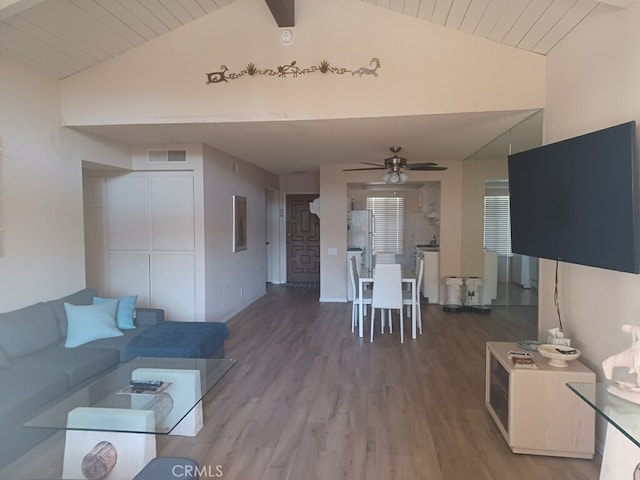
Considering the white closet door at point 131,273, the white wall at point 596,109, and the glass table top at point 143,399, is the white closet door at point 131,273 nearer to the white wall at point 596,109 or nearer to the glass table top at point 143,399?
the glass table top at point 143,399

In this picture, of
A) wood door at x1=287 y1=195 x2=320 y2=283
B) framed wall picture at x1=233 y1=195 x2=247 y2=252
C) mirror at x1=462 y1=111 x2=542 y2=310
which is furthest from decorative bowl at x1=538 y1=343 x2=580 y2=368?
wood door at x1=287 y1=195 x2=320 y2=283

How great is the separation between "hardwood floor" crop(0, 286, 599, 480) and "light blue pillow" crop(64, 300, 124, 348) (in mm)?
Answer: 1032

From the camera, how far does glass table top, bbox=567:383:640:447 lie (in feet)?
5.26

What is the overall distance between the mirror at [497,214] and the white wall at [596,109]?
0.47 metres

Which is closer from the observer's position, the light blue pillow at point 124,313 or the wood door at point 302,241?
the light blue pillow at point 124,313

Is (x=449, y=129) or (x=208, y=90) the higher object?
(x=208, y=90)

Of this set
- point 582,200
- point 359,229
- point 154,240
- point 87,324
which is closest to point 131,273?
point 154,240

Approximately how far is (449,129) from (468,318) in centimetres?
310

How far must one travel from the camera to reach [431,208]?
304 inches

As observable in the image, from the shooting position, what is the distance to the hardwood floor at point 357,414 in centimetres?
235

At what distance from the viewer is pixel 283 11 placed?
3.28 meters

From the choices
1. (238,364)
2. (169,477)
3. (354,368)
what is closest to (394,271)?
(354,368)

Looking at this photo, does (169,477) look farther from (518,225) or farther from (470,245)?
(470,245)

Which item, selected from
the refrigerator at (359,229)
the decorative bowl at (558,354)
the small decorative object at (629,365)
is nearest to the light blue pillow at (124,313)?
the decorative bowl at (558,354)
